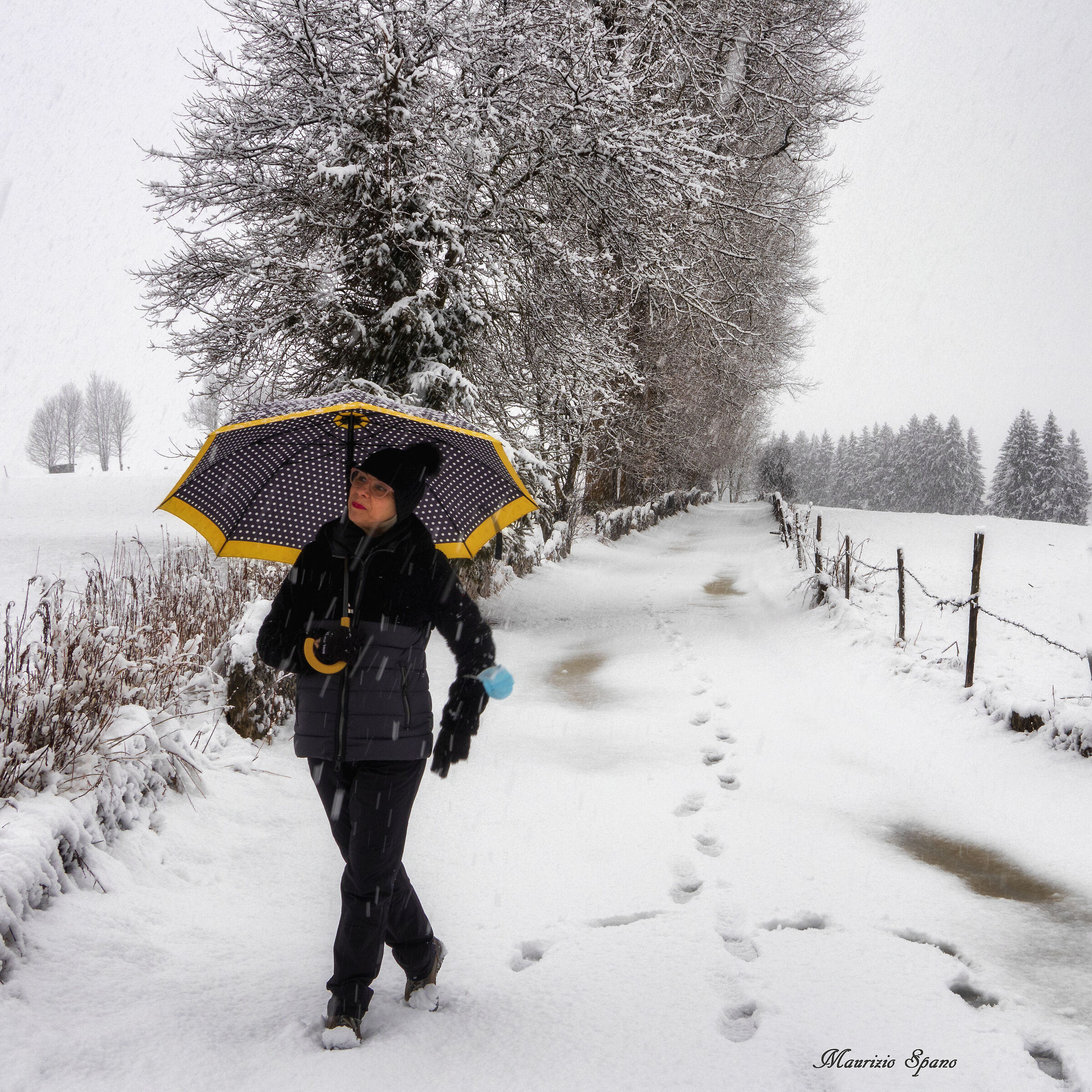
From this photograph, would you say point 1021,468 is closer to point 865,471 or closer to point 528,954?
point 865,471

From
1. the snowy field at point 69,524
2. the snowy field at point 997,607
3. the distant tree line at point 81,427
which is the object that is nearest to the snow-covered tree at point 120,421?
the distant tree line at point 81,427

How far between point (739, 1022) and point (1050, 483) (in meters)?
74.7

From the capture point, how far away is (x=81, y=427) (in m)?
78.2

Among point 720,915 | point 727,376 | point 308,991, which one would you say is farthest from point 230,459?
point 727,376

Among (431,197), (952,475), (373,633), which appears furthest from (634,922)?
(952,475)

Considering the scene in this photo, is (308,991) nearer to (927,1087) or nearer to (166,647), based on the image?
(927,1087)

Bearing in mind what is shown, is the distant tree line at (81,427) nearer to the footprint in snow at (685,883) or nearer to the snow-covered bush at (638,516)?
the snow-covered bush at (638,516)

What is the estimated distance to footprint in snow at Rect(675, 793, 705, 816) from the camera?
4.68 metres

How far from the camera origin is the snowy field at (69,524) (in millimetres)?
9891

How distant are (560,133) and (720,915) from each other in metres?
8.47

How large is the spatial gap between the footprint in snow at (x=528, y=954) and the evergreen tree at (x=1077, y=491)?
73.3 meters

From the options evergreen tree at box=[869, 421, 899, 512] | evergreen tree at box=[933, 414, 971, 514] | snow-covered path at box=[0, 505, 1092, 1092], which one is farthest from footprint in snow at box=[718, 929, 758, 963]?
evergreen tree at box=[869, 421, 899, 512]

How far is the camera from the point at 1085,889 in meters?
3.77

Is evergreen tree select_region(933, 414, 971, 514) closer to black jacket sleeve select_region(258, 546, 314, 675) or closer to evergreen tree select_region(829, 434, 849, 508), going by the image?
evergreen tree select_region(829, 434, 849, 508)
